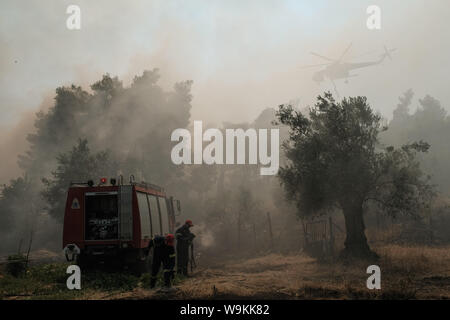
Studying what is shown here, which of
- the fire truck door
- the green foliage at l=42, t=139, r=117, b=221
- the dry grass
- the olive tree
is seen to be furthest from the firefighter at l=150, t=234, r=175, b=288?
the green foliage at l=42, t=139, r=117, b=221

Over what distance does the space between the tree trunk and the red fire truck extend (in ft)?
37.1

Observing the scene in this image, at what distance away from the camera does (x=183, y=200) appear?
6519cm

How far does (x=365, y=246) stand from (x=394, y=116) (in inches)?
4326

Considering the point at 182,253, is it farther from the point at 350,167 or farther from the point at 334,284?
the point at 350,167

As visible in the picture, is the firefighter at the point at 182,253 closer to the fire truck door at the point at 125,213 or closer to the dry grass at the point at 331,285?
the dry grass at the point at 331,285

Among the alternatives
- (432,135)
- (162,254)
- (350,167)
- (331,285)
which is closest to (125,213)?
(162,254)

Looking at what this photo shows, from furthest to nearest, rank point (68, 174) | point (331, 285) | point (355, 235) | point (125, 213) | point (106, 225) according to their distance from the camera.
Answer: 1. point (68, 174)
2. point (355, 235)
3. point (106, 225)
4. point (125, 213)
5. point (331, 285)

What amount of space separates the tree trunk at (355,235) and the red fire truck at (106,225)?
37.1 feet

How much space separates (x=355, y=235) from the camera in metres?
22.3

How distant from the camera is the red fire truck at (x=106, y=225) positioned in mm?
16266

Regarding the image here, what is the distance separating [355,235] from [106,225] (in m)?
13.3

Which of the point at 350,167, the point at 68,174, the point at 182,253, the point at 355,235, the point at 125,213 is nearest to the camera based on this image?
the point at 125,213

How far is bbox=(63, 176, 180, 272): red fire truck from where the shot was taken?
53.4 ft
